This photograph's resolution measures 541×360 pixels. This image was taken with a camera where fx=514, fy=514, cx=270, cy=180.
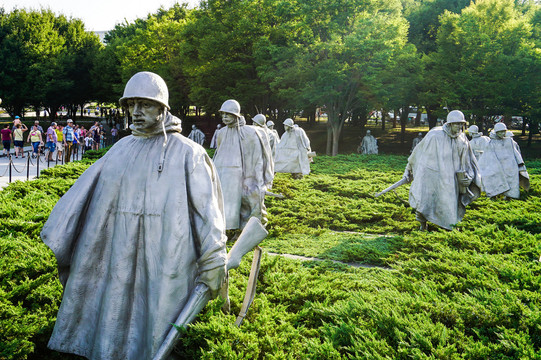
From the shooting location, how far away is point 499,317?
428 centimetres

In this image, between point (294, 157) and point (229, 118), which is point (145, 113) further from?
point (294, 157)

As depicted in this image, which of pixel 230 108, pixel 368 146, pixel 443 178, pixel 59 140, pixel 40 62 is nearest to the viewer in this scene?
pixel 230 108

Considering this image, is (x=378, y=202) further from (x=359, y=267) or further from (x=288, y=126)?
(x=288, y=126)

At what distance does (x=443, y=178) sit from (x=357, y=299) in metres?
5.19

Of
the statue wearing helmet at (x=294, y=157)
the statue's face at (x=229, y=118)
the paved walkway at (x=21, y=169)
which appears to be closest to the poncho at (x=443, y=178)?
the statue's face at (x=229, y=118)

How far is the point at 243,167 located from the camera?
29.5 feet

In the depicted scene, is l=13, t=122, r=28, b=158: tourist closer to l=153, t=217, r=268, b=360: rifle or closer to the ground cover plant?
the ground cover plant

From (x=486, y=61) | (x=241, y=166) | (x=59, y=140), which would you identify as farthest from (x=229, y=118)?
(x=486, y=61)

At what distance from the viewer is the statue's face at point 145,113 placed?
3.71 metres

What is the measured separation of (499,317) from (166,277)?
2766 millimetres

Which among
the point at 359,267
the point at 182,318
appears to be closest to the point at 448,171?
the point at 359,267

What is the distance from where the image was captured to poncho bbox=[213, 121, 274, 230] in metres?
8.84

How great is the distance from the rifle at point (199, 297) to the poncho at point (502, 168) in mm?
11858

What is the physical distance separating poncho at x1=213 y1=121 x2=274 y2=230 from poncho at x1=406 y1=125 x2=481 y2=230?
2866mm
